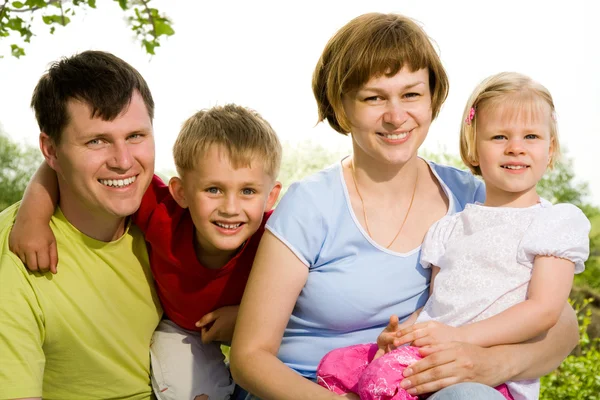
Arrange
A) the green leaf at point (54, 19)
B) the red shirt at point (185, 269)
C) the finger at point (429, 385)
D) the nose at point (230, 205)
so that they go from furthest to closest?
the green leaf at point (54, 19), the red shirt at point (185, 269), the nose at point (230, 205), the finger at point (429, 385)

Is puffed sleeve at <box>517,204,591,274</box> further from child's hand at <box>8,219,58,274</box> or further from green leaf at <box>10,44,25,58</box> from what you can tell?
green leaf at <box>10,44,25,58</box>

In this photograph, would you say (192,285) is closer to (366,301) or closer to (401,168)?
(366,301)

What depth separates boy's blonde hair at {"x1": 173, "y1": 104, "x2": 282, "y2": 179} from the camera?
8.64 feet

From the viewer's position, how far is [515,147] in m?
2.46

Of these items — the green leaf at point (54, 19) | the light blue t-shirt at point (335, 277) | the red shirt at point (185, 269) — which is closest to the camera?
the light blue t-shirt at point (335, 277)

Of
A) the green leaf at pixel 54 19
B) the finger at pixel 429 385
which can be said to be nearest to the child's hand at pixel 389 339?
the finger at pixel 429 385

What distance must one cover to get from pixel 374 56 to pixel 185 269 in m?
0.97

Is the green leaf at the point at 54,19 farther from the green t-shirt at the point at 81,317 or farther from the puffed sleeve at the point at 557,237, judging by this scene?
the puffed sleeve at the point at 557,237

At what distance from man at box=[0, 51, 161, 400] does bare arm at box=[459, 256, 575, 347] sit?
120cm

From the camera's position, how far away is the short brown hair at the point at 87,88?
8.64 feet

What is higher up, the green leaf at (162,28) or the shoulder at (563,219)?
the green leaf at (162,28)

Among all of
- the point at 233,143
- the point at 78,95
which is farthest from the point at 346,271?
the point at 78,95

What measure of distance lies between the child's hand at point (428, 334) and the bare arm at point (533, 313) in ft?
0.10

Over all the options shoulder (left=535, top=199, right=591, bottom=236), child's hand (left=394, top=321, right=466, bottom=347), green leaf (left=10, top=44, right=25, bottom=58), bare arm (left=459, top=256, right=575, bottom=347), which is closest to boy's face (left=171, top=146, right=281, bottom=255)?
child's hand (left=394, top=321, right=466, bottom=347)
